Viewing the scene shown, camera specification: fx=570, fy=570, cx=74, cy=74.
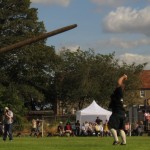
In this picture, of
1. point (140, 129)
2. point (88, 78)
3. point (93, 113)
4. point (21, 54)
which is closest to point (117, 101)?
point (140, 129)

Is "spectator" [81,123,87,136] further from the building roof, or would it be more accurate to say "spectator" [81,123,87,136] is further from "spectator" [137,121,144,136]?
the building roof

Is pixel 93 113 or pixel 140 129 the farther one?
pixel 93 113

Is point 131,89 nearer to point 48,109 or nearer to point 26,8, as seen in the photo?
point 48,109

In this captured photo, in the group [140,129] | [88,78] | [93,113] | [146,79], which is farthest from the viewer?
[146,79]

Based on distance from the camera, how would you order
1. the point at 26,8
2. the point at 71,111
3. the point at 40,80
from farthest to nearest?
the point at 71,111, the point at 40,80, the point at 26,8

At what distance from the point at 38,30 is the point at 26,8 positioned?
3.09 m

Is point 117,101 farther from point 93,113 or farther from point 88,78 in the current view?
point 88,78

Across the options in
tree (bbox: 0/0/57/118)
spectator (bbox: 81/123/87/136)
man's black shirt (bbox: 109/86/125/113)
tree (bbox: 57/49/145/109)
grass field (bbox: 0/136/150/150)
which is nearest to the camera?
grass field (bbox: 0/136/150/150)

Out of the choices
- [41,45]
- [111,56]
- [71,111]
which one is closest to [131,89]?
[111,56]

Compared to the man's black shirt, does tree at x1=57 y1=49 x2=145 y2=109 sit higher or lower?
higher

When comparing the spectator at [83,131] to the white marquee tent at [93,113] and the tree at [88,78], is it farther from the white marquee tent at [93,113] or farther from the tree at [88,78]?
the tree at [88,78]

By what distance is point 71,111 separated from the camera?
89562 millimetres

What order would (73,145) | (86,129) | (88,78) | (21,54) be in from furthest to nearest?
1. (88,78)
2. (21,54)
3. (86,129)
4. (73,145)

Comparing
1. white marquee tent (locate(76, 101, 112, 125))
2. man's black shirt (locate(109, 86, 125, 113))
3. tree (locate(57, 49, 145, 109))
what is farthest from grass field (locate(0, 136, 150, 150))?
tree (locate(57, 49, 145, 109))
